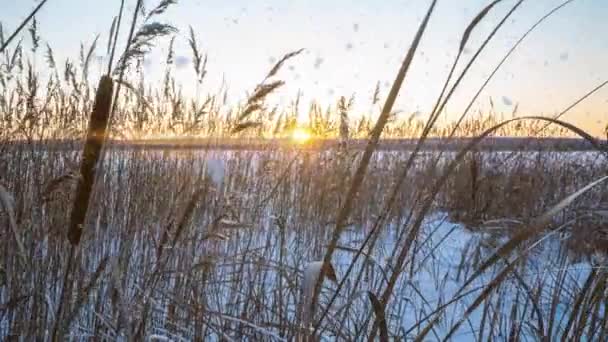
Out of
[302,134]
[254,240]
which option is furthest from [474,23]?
[302,134]

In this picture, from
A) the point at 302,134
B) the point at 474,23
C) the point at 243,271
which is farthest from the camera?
the point at 302,134

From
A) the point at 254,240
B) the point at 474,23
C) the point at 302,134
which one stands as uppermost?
the point at 474,23

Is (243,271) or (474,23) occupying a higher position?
(474,23)

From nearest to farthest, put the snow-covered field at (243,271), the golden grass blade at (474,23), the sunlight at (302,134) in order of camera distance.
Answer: the golden grass blade at (474,23)
the snow-covered field at (243,271)
the sunlight at (302,134)

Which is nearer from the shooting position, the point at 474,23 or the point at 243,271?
the point at 474,23

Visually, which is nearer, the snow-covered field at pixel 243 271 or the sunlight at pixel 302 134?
the snow-covered field at pixel 243 271

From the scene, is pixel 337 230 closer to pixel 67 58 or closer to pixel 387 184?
pixel 67 58

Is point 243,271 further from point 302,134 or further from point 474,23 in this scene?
point 302,134

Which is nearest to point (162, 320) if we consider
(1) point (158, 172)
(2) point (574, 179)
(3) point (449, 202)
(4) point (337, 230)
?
(4) point (337, 230)

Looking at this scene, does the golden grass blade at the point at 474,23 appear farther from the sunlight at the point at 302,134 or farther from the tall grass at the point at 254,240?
the sunlight at the point at 302,134

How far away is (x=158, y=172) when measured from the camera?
3.12 metres

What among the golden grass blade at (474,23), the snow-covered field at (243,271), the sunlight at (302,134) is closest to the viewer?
the golden grass blade at (474,23)

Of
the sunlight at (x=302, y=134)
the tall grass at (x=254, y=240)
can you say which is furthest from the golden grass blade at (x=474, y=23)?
the sunlight at (x=302, y=134)

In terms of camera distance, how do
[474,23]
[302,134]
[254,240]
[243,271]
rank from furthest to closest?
[302,134]
[254,240]
[243,271]
[474,23]
